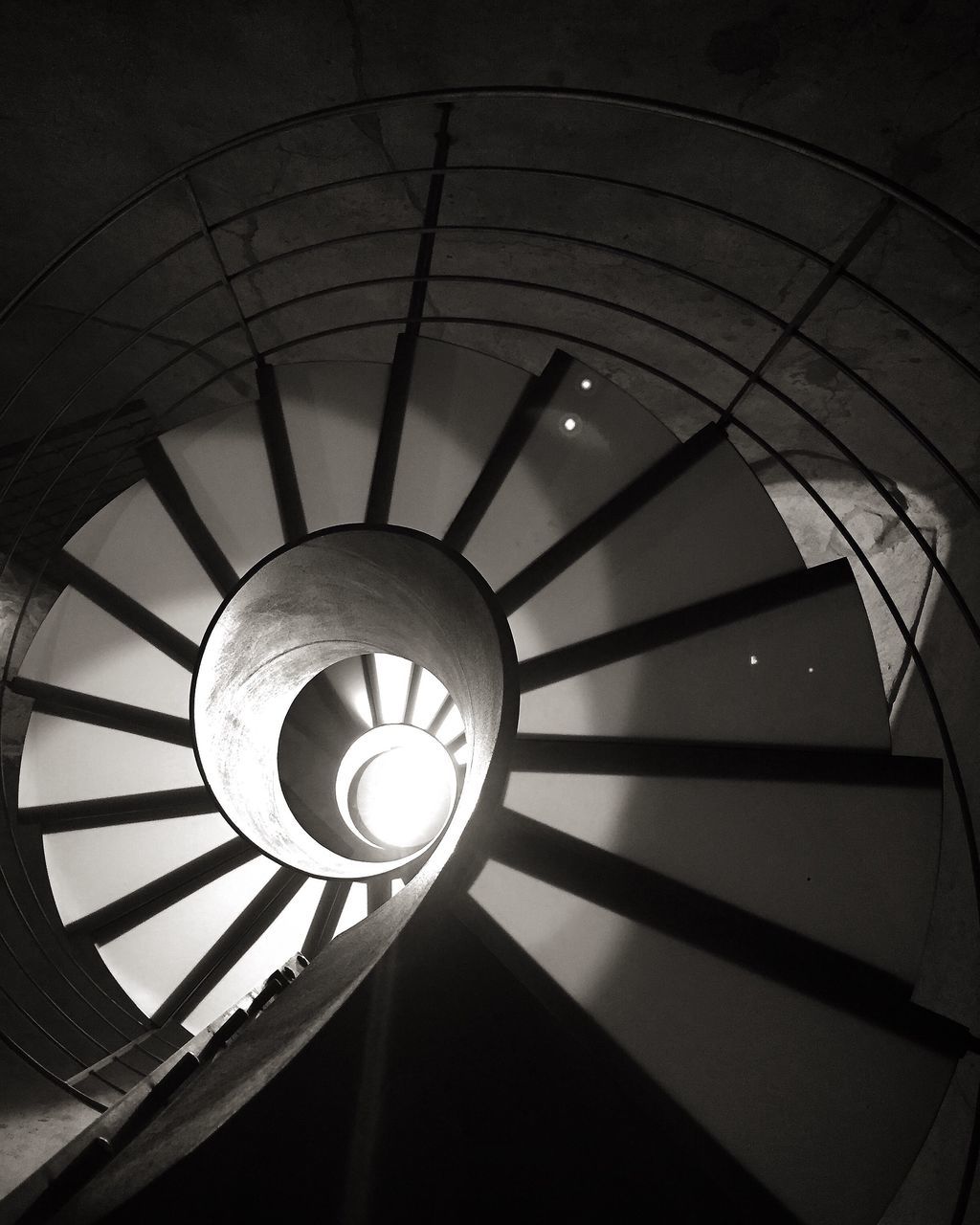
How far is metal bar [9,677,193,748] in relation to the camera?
3.33 meters

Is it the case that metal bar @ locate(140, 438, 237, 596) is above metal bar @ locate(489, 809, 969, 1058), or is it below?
above

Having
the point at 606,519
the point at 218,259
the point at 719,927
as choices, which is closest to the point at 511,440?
the point at 606,519

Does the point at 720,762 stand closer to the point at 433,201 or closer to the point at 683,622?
the point at 683,622

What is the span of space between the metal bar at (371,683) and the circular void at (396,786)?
6.6 inches

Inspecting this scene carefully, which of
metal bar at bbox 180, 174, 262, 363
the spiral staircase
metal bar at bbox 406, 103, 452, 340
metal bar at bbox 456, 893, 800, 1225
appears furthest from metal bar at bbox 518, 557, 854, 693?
metal bar at bbox 180, 174, 262, 363

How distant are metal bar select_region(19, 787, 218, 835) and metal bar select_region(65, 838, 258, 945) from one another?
0.89 ft

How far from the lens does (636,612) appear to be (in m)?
2.45

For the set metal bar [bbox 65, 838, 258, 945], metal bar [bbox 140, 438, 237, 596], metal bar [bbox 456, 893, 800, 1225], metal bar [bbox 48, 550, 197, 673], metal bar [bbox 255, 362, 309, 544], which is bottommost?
metal bar [bbox 65, 838, 258, 945]

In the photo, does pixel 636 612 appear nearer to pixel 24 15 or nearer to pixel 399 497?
pixel 399 497

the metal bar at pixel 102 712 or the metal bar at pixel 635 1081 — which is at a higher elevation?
the metal bar at pixel 635 1081

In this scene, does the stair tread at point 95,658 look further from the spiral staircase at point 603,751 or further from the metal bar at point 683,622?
the metal bar at point 683,622

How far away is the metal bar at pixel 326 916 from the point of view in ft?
14.0

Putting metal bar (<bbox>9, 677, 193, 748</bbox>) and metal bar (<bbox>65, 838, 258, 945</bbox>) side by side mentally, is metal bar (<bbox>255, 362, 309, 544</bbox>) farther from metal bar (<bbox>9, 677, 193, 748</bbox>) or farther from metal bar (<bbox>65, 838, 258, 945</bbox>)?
metal bar (<bbox>65, 838, 258, 945</bbox>)

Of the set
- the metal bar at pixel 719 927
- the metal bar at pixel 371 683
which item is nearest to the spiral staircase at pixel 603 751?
the metal bar at pixel 719 927
